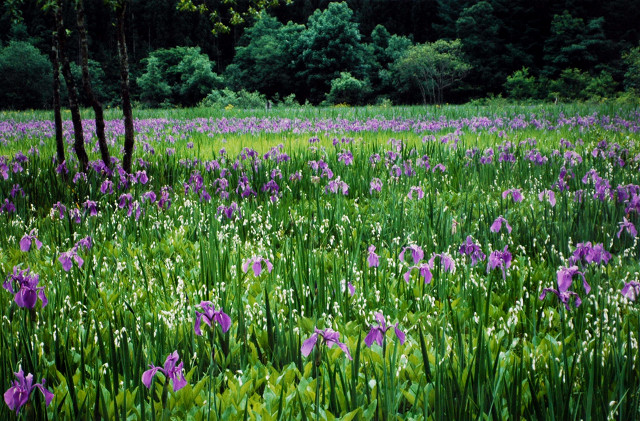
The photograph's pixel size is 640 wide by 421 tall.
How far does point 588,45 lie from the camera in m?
44.2

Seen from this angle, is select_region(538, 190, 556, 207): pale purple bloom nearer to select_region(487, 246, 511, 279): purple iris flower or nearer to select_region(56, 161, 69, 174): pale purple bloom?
select_region(487, 246, 511, 279): purple iris flower

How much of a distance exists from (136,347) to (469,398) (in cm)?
114

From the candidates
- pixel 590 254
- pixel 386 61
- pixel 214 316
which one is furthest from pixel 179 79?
pixel 214 316

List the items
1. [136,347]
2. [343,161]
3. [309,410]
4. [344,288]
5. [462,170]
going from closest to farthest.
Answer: [309,410], [136,347], [344,288], [462,170], [343,161]

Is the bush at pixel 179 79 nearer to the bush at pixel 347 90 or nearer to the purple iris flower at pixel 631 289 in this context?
the bush at pixel 347 90

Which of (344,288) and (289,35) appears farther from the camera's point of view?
(289,35)

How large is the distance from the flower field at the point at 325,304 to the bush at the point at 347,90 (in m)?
38.3

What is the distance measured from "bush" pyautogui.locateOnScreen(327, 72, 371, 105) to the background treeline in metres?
0.10

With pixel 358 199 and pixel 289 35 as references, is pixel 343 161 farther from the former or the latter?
pixel 289 35

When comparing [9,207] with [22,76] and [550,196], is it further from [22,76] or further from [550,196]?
[22,76]

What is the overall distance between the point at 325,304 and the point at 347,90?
43057mm

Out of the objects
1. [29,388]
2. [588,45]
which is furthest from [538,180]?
[588,45]

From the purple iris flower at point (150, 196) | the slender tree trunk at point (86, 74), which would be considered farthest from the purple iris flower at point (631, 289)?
the slender tree trunk at point (86, 74)

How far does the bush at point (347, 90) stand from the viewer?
4266cm
